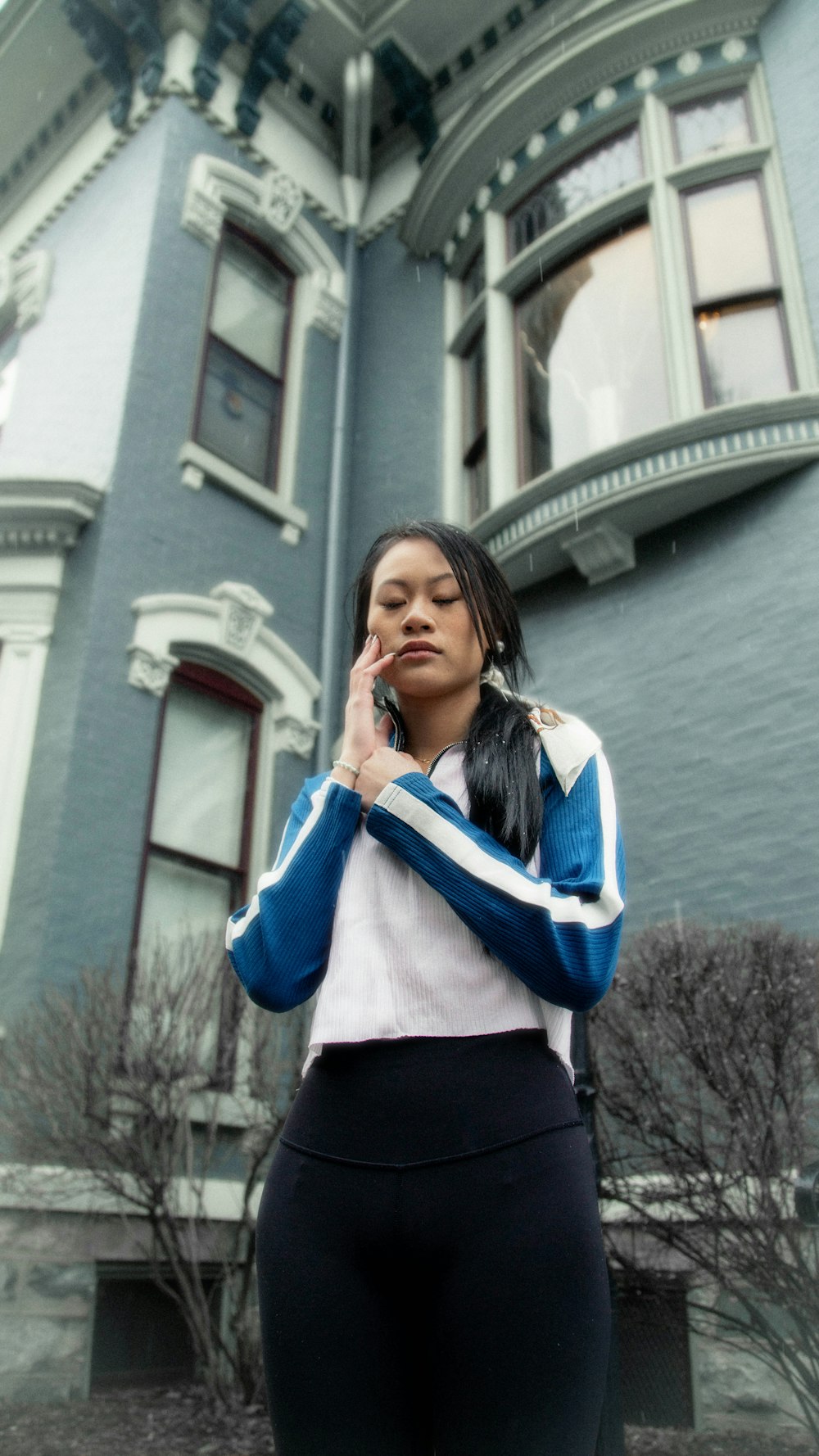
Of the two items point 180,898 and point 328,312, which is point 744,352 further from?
point 180,898

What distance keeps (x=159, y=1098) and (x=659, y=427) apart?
14.3 ft

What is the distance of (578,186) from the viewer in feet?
25.6

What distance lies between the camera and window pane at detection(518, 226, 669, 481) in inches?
276

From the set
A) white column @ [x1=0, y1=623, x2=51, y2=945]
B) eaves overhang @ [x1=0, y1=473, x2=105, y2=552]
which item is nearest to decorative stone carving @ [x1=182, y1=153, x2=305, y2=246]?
eaves overhang @ [x1=0, y1=473, x2=105, y2=552]

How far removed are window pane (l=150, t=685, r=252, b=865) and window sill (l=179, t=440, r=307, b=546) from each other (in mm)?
1485

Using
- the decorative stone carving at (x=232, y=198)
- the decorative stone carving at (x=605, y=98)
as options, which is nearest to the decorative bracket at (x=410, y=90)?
the decorative stone carving at (x=232, y=198)

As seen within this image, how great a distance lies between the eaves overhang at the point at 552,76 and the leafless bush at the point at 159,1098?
642 centimetres

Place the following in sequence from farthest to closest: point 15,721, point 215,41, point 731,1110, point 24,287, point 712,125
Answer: point 24,287 < point 215,41 < point 712,125 < point 15,721 < point 731,1110

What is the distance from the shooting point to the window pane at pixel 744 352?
6.38m

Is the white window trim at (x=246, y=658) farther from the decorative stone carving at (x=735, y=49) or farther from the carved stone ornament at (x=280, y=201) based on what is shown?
the decorative stone carving at (x=735, y=49)

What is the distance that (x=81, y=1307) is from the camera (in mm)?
4918

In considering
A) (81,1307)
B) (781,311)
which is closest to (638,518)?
(781,311)

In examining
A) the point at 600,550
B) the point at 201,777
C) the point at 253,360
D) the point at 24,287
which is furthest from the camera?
the point at 24,287

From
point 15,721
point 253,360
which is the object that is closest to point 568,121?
point 253,360
